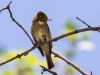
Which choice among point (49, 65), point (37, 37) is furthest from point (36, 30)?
point (49, 65)

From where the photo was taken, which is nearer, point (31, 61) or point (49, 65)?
point (49, 65)

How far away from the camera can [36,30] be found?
17.0 ft

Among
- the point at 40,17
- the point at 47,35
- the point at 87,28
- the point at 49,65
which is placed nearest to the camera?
the point at 87,28

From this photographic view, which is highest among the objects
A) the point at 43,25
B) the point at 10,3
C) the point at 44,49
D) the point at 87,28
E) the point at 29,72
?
the point at 10,3

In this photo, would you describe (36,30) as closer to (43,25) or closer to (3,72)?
(43,25)

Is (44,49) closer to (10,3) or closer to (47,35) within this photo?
(47,35)

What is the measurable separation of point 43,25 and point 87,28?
265 cm

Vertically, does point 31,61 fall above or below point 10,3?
below

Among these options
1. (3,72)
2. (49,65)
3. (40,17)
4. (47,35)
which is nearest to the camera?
(49,65)

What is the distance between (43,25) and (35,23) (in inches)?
7.0

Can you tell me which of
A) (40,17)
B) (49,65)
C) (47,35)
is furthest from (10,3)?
(40,17)

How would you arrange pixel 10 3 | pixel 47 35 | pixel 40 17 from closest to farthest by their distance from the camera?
pixel 10 3, pixel 47 35, pixel 40 17

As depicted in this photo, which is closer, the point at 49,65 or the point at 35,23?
the point at 49,65

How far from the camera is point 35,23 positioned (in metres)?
5.39
